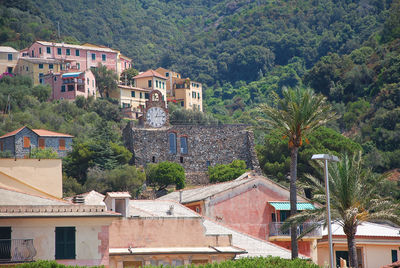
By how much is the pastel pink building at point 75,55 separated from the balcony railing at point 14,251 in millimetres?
105440

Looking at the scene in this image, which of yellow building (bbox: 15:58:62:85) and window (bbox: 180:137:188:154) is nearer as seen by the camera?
window (bbox: 180:137:188:154)

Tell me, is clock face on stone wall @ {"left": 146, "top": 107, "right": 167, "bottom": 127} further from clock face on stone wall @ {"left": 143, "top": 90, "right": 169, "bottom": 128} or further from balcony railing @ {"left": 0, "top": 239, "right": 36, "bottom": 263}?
balcony railing @ {"left": 0, "top": 239, "right": 36, "bottom": 263}

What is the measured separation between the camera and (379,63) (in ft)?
424

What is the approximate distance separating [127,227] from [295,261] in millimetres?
7658

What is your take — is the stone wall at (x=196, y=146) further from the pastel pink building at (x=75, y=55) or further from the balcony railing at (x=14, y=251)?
the balcony railing at (x=14, y=251)

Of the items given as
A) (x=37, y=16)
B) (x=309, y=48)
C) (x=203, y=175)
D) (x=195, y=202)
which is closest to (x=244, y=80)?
(x=309, y=48)

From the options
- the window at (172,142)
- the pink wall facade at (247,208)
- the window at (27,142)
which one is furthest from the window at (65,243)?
the window at (27,142)

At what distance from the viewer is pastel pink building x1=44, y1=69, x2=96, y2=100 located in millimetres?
124188

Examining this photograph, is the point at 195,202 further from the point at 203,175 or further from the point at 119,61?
the point at 119,61

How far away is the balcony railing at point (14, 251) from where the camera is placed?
98.2 ft

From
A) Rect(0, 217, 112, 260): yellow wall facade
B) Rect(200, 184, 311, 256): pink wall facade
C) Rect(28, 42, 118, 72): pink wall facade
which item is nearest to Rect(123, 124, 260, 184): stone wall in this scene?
Rect(200, 184, 311, 256): pink wall facade

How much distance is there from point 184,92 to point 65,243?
10895 centimetres

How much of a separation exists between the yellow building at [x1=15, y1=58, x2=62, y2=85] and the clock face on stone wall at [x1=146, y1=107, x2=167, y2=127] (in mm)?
42299

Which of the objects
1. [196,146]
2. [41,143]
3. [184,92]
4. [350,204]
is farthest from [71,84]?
[350,204]
